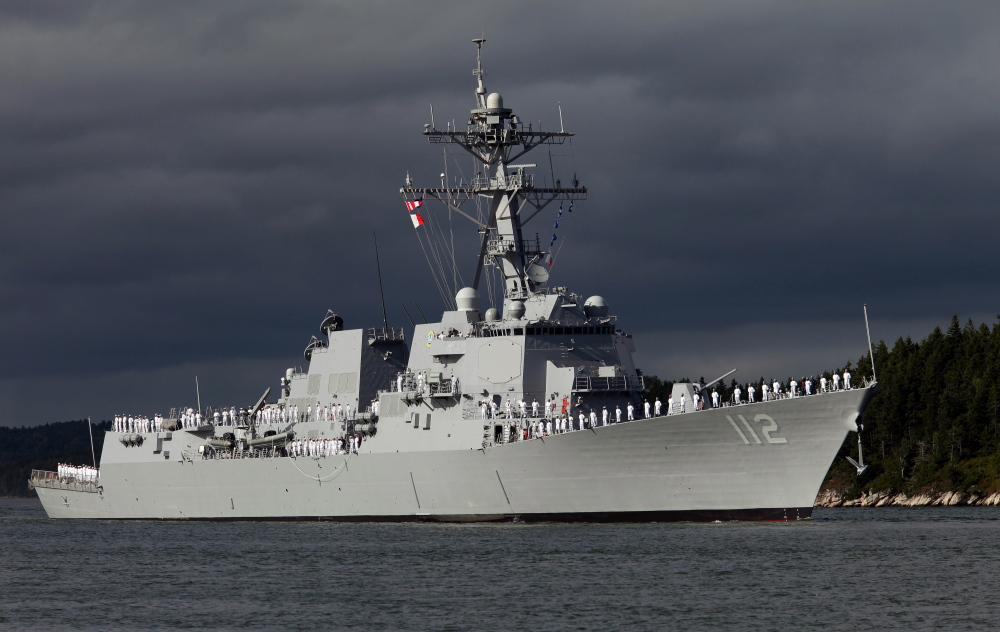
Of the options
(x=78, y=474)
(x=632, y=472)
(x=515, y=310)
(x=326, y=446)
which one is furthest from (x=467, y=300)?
(x=78, y=474)

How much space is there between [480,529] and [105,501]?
24.0 meters

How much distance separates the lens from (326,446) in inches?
1831

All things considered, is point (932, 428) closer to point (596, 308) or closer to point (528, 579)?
point (596, 308)

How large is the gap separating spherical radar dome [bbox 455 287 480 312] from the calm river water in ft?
23.2

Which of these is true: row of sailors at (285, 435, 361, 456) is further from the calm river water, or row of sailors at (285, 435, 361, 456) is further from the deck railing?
the deck railing

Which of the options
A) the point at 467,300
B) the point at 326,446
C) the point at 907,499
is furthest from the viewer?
the point at 907,499

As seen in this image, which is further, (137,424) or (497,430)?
(137,424)

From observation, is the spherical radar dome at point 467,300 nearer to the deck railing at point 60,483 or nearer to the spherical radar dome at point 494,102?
the spherical radar dome at point 494,102

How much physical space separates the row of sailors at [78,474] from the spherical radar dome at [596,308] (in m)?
25.9

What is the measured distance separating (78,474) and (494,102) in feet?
94.0

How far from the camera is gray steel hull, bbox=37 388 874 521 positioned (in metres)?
35.7

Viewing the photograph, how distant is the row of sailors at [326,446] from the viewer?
45250mm

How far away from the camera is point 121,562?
1436 inches

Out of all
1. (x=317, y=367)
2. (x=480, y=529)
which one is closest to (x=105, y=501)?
(x=317, y=367)
